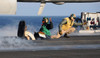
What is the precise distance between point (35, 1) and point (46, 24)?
1177 millimetres

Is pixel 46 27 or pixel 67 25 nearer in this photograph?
pixel 46 27

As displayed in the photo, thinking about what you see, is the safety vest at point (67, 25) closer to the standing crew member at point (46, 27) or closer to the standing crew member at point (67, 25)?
the standing crew member at point (67, 25)

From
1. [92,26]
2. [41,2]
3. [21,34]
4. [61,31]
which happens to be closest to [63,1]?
[41,2]

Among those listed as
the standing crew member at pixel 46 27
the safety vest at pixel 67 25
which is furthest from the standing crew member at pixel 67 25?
the standing crew member at pixel 46 27

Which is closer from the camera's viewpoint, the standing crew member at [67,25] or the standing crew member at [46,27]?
the standing crew member at [46,27]

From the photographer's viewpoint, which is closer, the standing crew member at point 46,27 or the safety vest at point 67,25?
the standing crew member at point 46,27

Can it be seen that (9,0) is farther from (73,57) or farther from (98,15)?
(98,15)

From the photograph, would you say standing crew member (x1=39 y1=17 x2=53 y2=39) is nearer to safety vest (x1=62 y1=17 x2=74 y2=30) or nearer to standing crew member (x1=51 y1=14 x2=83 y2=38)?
standing crew member (x1=51 y1=14 x2=83 y2=38)

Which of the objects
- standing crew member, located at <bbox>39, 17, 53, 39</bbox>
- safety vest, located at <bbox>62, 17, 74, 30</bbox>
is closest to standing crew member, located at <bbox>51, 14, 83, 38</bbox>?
safety vest, located at <bbox>62, 17, 74, 30</bbox>

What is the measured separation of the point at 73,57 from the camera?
6.87 metres

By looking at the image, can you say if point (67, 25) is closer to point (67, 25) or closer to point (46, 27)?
point (67, 25)

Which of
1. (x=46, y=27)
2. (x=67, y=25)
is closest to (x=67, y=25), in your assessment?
(x=67, y=25)

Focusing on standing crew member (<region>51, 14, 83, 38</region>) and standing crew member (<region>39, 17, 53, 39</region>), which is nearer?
standing crew member (<region>39, 17, 53, 39</region>)

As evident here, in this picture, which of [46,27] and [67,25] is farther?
[67,25]
